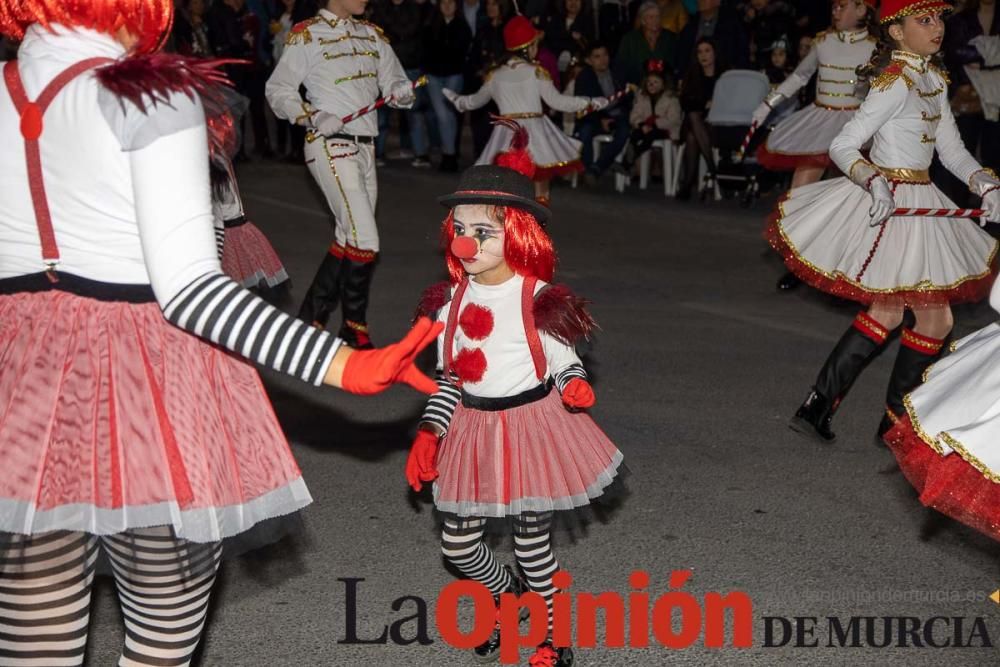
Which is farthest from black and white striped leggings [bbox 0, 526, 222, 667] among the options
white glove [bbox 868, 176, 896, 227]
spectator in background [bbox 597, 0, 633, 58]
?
spectator in background [bbox 597, 0, 633, 58]

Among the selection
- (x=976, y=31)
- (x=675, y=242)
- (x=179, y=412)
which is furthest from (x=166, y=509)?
(x=976, y=31)

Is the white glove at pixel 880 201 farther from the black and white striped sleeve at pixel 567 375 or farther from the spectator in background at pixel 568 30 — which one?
the spectator in background at pixel 568 30

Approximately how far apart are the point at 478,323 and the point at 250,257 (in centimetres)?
348

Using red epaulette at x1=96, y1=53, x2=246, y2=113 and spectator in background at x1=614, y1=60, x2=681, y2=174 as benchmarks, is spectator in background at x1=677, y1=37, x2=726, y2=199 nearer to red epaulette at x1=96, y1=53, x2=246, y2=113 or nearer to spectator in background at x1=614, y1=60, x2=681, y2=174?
spectator in background at x1=614, y1=60, x2=681, y2=174

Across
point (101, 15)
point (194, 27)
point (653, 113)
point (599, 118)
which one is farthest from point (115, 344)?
point (194, 27)

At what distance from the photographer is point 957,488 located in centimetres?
366

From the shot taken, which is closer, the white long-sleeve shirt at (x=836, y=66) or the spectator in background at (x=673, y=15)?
the white long-sleeve shirt at (x=836, y=66)

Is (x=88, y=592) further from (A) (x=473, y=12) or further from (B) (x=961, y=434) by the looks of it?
(A) (x=473, y=12)

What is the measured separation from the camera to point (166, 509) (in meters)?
2.63

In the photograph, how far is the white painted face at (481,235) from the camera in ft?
13.6

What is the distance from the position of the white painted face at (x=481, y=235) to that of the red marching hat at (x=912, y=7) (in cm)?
281

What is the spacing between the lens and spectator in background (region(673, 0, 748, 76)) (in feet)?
49.4

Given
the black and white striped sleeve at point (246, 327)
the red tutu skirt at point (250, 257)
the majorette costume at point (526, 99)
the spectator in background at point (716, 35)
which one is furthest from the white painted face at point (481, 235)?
the spectator in background at point (716, 35)

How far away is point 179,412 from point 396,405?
447 cm
